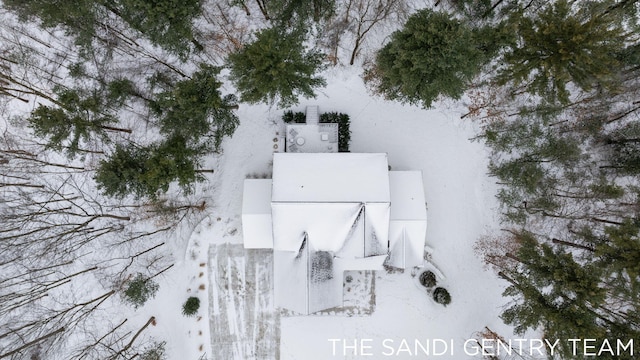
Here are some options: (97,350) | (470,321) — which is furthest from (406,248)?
(97,350)

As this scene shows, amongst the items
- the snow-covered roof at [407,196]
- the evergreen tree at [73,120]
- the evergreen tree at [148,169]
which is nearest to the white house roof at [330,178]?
the snow-covered roof at [407,196]

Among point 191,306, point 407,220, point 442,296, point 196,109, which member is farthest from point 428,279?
point 196,109

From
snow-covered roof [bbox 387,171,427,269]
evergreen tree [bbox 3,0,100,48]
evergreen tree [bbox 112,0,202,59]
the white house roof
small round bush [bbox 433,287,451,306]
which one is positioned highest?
evergreen tree [bbox 3,0,100,48]

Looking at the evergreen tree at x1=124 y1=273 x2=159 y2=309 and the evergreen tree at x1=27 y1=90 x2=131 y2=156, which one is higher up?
the evergreen tree at x1=27 y1=90 x2=131 y2=156

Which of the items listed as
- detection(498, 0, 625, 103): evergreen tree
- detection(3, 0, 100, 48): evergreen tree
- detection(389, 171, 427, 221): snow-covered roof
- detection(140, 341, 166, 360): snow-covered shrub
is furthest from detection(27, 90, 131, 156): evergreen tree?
detection(498, 0, 625, 103): evergreen tree

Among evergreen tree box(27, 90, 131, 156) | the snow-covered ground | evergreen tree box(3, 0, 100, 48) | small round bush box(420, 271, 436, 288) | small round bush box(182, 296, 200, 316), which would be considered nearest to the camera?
evergreen tree box(27, 90, 131, 156)

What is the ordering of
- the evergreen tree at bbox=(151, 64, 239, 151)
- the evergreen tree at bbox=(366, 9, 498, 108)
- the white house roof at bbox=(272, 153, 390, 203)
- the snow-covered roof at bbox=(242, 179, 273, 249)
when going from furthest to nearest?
the snow-covered roof at bbox=(242, 179, 273, 249) → the white house roof at bbox=(272, 153, 390, 203) → the evergreen tree at bbox=(151, 64, 239, 151) → the evergreen tree at bbox=(366, 9, 498, 108)

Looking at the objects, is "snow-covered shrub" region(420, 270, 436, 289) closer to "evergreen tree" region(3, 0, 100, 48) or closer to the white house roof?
the white house roof
